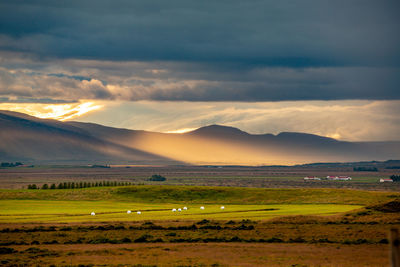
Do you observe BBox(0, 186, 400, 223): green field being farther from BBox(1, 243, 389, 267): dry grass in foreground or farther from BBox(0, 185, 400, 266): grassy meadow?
BBox(1, 243, 389, 267): dry grass in foreground

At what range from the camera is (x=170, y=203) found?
342 feet

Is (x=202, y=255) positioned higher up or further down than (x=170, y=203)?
further down

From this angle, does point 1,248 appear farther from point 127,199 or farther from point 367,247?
point 127,199

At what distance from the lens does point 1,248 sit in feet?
155

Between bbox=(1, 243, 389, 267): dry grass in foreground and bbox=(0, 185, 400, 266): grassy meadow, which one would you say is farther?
bbox=(0, 185, 400, 266): grassy meadow

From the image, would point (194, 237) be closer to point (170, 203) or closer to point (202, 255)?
point (202, 255)

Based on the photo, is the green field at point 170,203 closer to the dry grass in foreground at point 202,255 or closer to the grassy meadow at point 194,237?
the grassy meadow at point 194,237

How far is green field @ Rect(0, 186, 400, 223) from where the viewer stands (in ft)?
241

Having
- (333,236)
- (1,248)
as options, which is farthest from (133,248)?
(333,236)

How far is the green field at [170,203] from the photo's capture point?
7356 cm

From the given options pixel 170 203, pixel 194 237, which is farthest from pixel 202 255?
pixel 170 203

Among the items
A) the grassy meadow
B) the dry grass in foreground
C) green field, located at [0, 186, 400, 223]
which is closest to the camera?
the dry grass in foreground

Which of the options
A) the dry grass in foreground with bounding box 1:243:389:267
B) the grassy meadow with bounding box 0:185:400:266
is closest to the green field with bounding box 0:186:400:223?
the grassy meadow with bounding box 0:185:400:266

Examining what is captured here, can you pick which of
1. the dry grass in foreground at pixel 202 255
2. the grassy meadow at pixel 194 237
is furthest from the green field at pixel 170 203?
the dry grass in foreground at pixel 202 255
